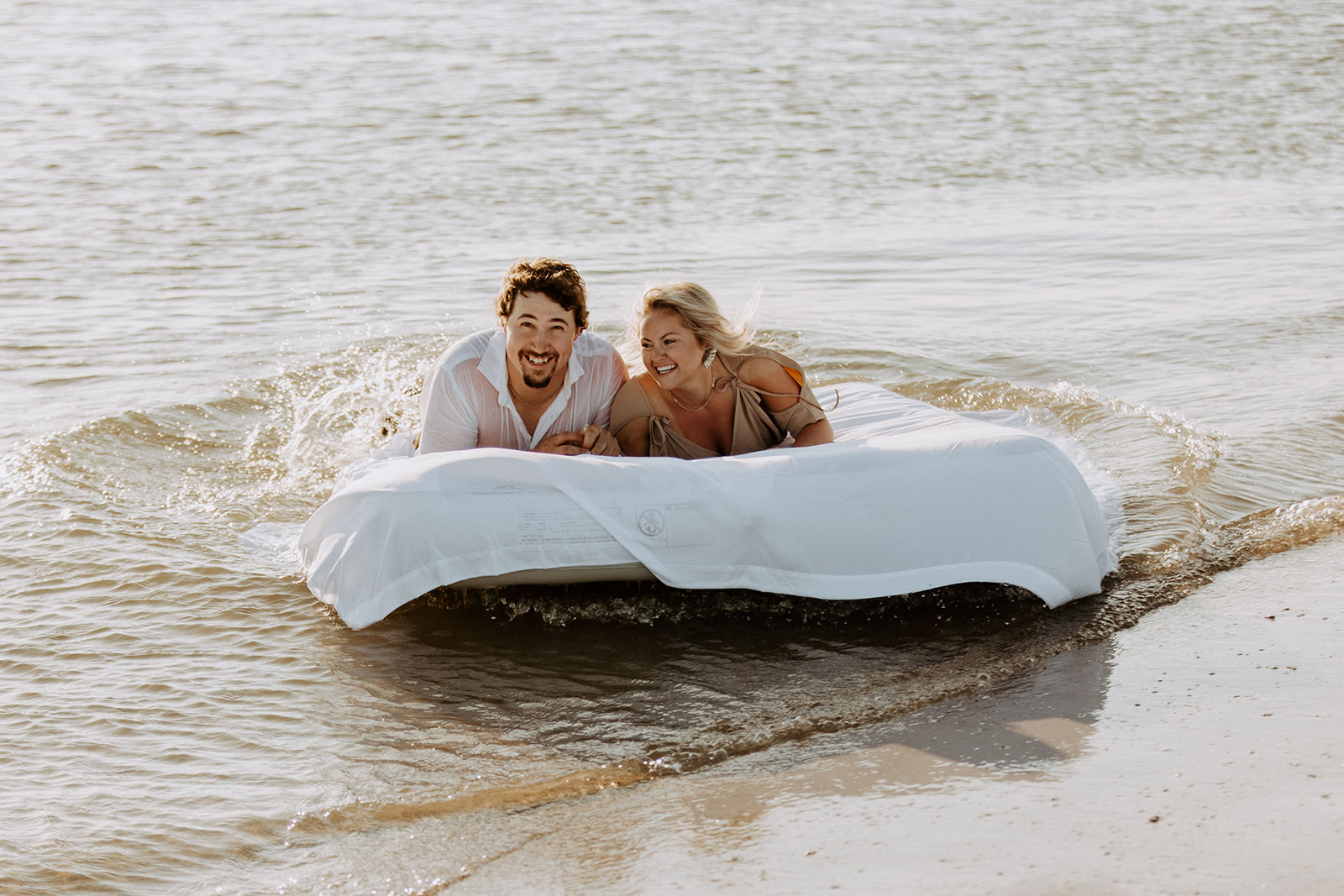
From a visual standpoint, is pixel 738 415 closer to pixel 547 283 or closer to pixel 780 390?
pixel 780 390

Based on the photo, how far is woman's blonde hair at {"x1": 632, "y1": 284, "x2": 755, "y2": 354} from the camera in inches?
186

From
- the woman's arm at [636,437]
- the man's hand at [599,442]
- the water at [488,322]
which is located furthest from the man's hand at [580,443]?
the water at [488,322]

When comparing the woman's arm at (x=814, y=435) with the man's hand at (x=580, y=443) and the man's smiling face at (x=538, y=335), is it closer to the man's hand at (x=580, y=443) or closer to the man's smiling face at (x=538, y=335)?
the man's hand at (x=580, y=443)

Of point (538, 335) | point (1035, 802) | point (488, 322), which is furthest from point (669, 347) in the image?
point (488, 322)

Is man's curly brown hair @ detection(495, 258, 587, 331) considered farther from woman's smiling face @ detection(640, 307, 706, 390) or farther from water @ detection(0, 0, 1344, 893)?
water @ detection(0, 0, 1344, 893)

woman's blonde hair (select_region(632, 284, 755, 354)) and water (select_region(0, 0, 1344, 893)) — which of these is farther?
woman's blonde hair (select_region(632, 284, 755, 354))

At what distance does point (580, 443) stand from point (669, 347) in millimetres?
474

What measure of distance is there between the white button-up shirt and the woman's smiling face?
25 cm

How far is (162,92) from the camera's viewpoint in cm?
1584

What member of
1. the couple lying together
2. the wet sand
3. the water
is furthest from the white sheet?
the wet sand

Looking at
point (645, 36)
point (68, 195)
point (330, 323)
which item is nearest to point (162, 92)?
point (68, 195)

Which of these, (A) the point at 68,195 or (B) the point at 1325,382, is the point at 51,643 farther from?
(A) the point at 68,195

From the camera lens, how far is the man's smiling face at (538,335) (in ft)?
15.2

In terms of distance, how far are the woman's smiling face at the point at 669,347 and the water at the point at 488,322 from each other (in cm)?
81
